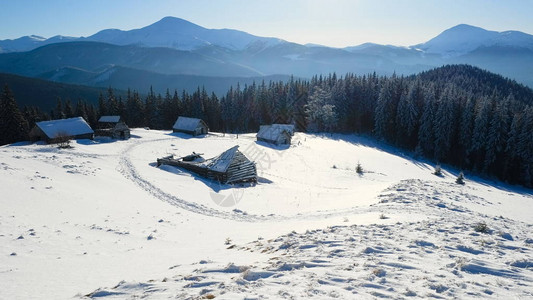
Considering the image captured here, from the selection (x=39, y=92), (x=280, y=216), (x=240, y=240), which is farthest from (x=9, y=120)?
(x=39, y=92)

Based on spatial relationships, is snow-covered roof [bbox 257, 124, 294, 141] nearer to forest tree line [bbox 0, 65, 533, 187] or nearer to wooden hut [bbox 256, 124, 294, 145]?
wooden hut [bbox 256, 124, 294, 145]

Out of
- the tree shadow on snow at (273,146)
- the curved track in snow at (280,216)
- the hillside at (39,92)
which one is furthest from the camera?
the hillside at (39,92)

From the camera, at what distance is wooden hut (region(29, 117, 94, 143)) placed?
150 ft

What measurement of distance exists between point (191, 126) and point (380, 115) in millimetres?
43448

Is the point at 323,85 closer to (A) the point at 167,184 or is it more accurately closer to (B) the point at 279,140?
(B) the point at 279,140

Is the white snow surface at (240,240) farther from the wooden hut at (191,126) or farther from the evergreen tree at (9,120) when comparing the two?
the evergreen tree at (9,120)

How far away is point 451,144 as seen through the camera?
204 ft

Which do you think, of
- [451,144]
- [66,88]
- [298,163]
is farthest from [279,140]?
[66,88]

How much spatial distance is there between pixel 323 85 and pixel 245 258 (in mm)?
82395

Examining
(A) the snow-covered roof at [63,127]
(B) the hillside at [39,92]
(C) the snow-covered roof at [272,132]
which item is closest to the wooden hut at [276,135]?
(C) the snow-covered roof at [272,132]

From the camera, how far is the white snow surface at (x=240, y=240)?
782cm

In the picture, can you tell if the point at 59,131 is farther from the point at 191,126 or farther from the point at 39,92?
the point at 39,92

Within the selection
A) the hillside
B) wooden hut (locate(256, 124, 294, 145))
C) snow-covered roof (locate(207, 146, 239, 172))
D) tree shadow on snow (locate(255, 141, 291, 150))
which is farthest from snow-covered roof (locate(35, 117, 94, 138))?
the hillside

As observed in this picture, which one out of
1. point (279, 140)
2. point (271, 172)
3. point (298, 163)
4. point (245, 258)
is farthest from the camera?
point (279, 140)
